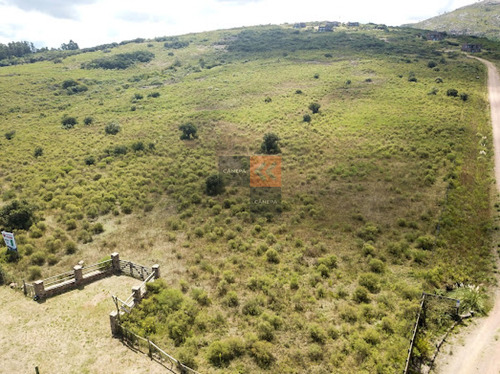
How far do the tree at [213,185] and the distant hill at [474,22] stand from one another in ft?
530

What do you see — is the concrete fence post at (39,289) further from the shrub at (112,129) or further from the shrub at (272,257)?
the shrub at (112,129)

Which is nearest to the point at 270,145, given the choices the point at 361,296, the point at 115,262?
the point at 115,262

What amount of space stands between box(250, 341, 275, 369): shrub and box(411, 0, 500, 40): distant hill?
174m

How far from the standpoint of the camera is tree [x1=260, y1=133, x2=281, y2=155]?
1662 inches

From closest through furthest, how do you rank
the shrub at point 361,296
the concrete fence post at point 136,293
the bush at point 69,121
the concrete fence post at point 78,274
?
the concrete fence post at point 136,293, the shrub at point 361,296, the concrete fence post at point 78,274, the bush at point 69,121

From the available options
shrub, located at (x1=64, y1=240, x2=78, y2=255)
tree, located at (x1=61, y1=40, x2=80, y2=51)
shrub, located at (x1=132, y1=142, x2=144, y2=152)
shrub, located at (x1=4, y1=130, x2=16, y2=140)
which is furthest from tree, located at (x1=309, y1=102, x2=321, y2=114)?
tree, located at (x1=61, y1=40, x2=80, y2=51)

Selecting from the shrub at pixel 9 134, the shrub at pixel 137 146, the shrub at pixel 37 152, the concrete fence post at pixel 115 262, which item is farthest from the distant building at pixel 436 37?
the concrete fence post at pixel 115 262

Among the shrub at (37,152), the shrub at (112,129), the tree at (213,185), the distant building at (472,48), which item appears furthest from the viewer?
the distant building at (472,48)

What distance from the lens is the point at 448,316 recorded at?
16.0 m

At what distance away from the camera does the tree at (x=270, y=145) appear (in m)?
42.2

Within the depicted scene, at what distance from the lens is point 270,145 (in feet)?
140

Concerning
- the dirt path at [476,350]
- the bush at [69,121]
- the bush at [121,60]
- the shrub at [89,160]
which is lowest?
the dirt path at [476,350]

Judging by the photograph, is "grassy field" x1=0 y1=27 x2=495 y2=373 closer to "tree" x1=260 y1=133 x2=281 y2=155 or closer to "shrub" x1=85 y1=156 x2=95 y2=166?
"shrub" x1=85 y1=156 x2=95 y2=166

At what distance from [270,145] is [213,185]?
1357 cm
